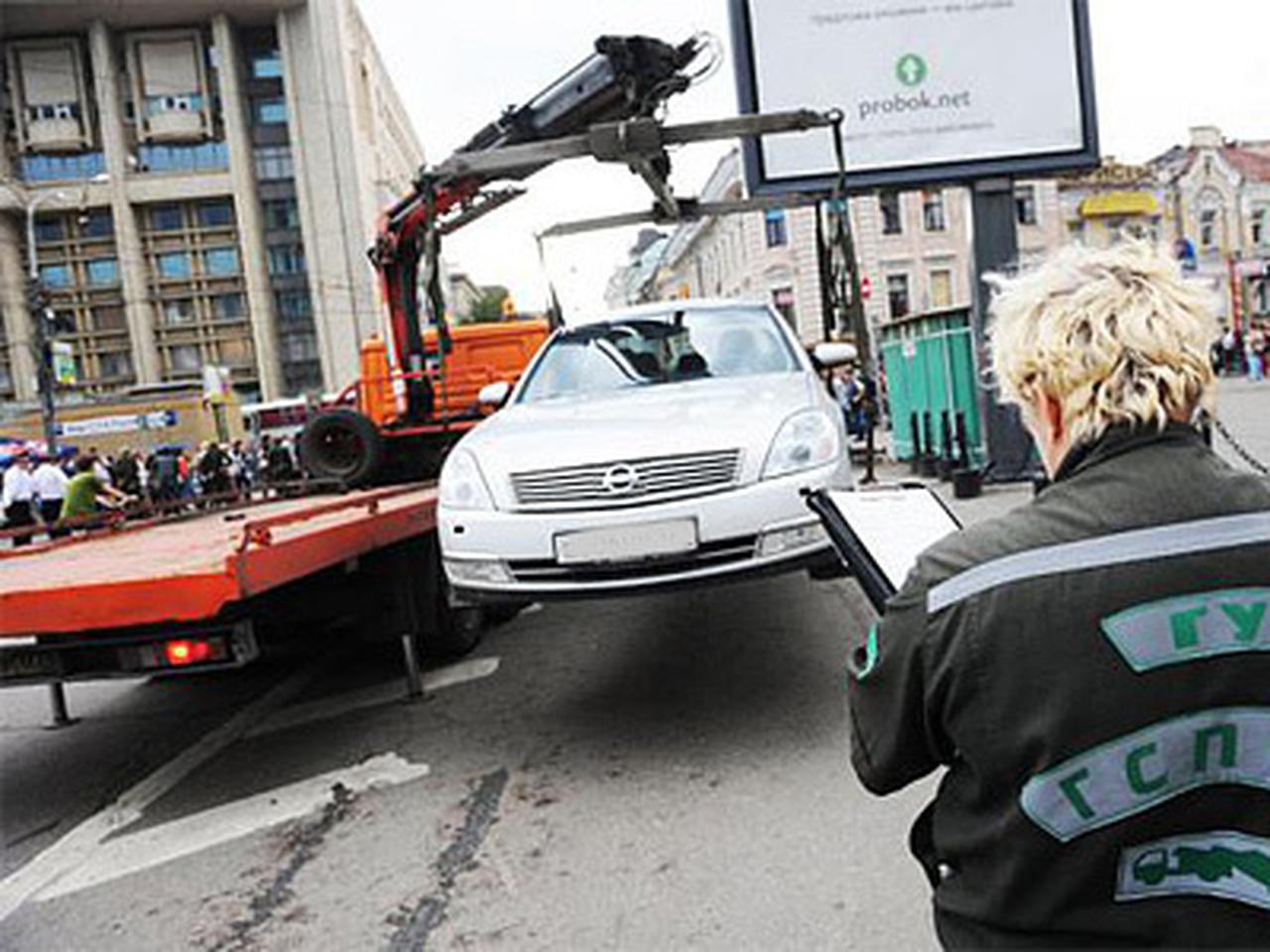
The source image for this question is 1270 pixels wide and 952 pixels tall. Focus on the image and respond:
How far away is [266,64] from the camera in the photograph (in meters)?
59.8

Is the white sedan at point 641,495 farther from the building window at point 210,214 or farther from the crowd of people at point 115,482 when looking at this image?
the building window at point 210,214

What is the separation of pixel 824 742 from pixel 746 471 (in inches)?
43.7

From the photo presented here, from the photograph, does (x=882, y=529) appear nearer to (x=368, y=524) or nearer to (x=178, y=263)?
(x=368, y=524)

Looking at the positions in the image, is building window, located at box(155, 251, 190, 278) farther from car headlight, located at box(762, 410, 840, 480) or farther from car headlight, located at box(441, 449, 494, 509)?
car headlight, located at box(762, 410, 840, 480)

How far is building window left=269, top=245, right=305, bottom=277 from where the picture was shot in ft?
195

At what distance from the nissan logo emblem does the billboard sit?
682cm

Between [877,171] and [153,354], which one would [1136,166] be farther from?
[153,354]

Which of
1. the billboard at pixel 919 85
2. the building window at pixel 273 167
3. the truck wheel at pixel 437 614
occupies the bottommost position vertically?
the truck wheel at pixel 437 614

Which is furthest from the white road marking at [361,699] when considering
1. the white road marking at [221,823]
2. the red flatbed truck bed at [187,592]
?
the white road marking at [221,823]

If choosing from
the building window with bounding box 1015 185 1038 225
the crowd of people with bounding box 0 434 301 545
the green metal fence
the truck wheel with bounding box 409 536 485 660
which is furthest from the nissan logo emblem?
the building window with bounding box 1015 185 1038 225

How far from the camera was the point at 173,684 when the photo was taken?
6496 mm

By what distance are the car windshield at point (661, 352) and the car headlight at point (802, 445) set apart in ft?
3.49

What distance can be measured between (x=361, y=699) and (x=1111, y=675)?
15.6 feet

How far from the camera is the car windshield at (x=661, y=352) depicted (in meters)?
5.70
